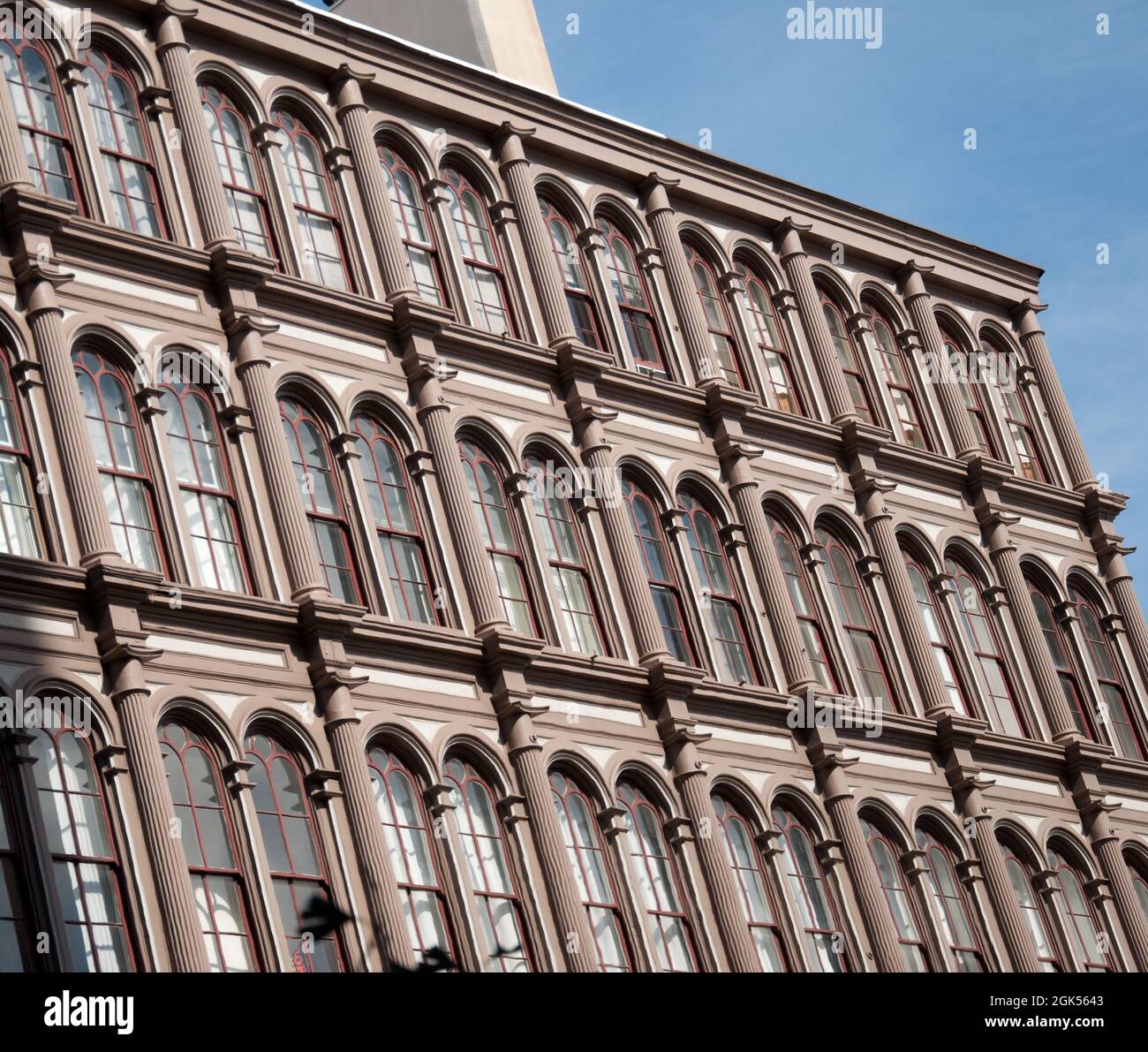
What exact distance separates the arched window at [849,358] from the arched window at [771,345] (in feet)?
3.46

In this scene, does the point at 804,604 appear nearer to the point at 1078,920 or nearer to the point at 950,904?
the point at 950,904

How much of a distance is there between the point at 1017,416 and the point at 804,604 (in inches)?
319

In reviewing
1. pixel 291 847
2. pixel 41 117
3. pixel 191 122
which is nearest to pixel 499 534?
pixel 291 847

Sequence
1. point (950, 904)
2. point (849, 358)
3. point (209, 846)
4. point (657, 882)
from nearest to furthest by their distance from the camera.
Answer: point (209, 846) < point (657, 882) < point (950, 904) < point (849, 358)

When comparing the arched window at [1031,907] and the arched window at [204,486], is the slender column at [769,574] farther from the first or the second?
the arched window at [204,486]

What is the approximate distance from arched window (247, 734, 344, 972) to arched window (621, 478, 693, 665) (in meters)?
6.72

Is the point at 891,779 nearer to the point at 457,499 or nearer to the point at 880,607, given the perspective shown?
the point at 880,607

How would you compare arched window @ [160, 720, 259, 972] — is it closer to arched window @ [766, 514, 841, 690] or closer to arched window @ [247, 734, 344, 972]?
arched window @ [247, 734, 344, 972]

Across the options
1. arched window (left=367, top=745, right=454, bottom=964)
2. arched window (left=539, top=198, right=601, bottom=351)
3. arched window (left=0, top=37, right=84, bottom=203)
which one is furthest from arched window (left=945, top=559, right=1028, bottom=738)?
arched window (left=0, top=37, right=84, bottom=203)

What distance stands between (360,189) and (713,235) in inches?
266

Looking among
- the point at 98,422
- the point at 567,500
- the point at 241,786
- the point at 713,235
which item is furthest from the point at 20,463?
the point at 713,235

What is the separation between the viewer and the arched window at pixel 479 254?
3141 cm

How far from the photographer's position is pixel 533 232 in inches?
1270

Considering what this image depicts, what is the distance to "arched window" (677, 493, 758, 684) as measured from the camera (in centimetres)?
3141
